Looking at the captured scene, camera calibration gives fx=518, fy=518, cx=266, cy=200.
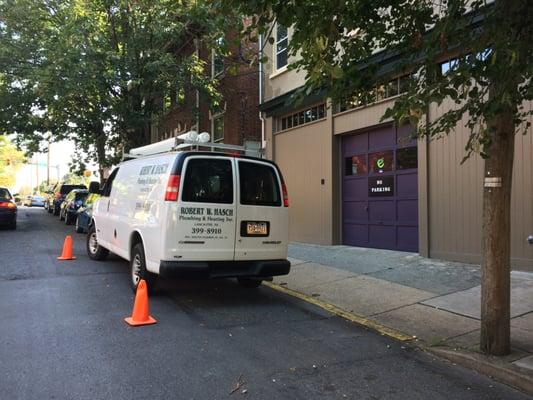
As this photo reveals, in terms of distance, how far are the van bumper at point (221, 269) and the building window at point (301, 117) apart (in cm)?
634

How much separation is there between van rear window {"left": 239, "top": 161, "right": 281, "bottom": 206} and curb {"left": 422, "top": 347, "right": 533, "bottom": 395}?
10.3ft

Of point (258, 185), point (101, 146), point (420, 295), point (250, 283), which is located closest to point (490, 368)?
point (420, 295)

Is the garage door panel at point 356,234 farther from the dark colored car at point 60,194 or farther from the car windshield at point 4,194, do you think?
the dark colored car at point 60,194

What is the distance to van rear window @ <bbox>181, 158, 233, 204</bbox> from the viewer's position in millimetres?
6910

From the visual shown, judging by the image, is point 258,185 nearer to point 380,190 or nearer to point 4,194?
point 380,190

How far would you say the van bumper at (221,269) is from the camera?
6.66 m

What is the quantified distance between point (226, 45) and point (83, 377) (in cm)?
363

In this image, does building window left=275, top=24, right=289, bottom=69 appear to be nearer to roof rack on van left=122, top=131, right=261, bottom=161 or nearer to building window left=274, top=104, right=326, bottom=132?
building window left=274, top=104, right=326, bottom=132

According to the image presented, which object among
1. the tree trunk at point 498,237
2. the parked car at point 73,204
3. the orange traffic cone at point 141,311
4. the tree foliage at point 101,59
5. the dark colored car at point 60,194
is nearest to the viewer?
the tree trunk at point 498,237

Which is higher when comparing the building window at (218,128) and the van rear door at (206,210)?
the building window at (218,128)

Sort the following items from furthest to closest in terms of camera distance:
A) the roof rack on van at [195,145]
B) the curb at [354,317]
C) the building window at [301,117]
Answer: the building window at [301,117] < the roof rack on van at [195,145] < the curb at [354,317]

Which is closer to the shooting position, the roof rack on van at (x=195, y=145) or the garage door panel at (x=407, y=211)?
the roof rack on van at (x=195, y=145)

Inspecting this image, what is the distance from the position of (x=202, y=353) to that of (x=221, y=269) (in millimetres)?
2022

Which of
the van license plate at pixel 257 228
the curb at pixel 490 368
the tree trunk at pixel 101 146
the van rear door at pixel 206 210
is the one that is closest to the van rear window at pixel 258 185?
the van rear door at pixel 206 210
